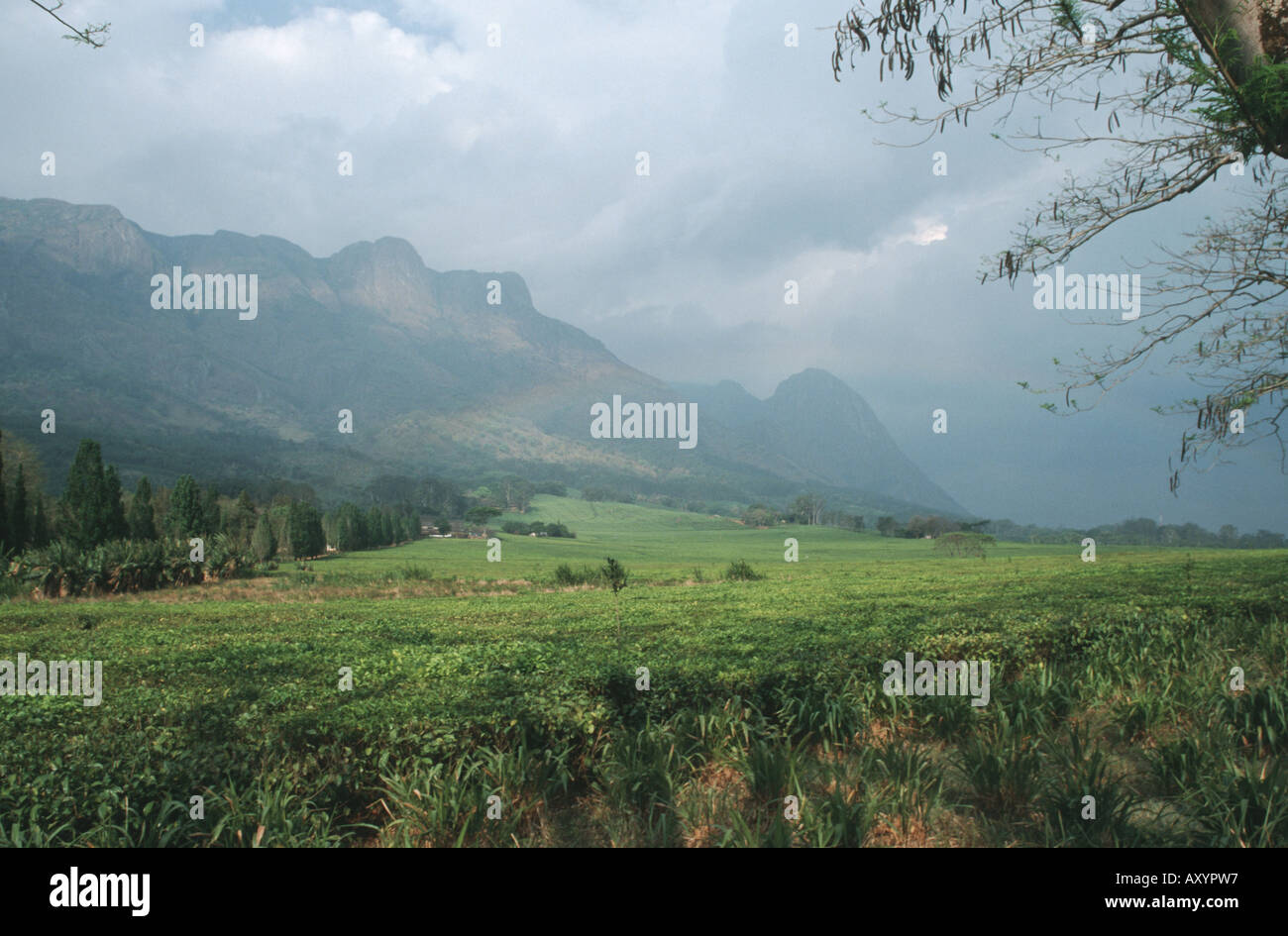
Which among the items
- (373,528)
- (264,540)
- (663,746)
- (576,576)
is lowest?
(576,576)

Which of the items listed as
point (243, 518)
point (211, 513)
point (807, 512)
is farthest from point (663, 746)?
point (807, 512)

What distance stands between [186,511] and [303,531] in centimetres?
621

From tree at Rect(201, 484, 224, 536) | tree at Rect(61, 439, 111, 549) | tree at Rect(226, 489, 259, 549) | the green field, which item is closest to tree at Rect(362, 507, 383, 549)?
tree at Rect(226, 489, 259, 549)

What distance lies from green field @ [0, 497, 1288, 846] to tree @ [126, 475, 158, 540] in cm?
3299

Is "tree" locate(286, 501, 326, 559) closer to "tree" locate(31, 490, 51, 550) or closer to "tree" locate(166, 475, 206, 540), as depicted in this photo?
"tree" locate(166, 475, 206, 540)

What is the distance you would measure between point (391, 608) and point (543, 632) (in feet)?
23.2

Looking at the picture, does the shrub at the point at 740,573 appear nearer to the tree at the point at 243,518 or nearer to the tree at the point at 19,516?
the tree at the point at 243,518

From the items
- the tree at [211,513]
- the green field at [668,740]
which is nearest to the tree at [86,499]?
the tree at [211,513]

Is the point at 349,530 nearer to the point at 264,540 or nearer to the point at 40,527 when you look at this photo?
the point at 264,540

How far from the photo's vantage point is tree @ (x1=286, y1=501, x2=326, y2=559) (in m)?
38.7

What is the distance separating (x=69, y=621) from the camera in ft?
37.7

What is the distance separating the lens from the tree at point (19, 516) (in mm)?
29828

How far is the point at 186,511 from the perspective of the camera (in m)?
35.9
